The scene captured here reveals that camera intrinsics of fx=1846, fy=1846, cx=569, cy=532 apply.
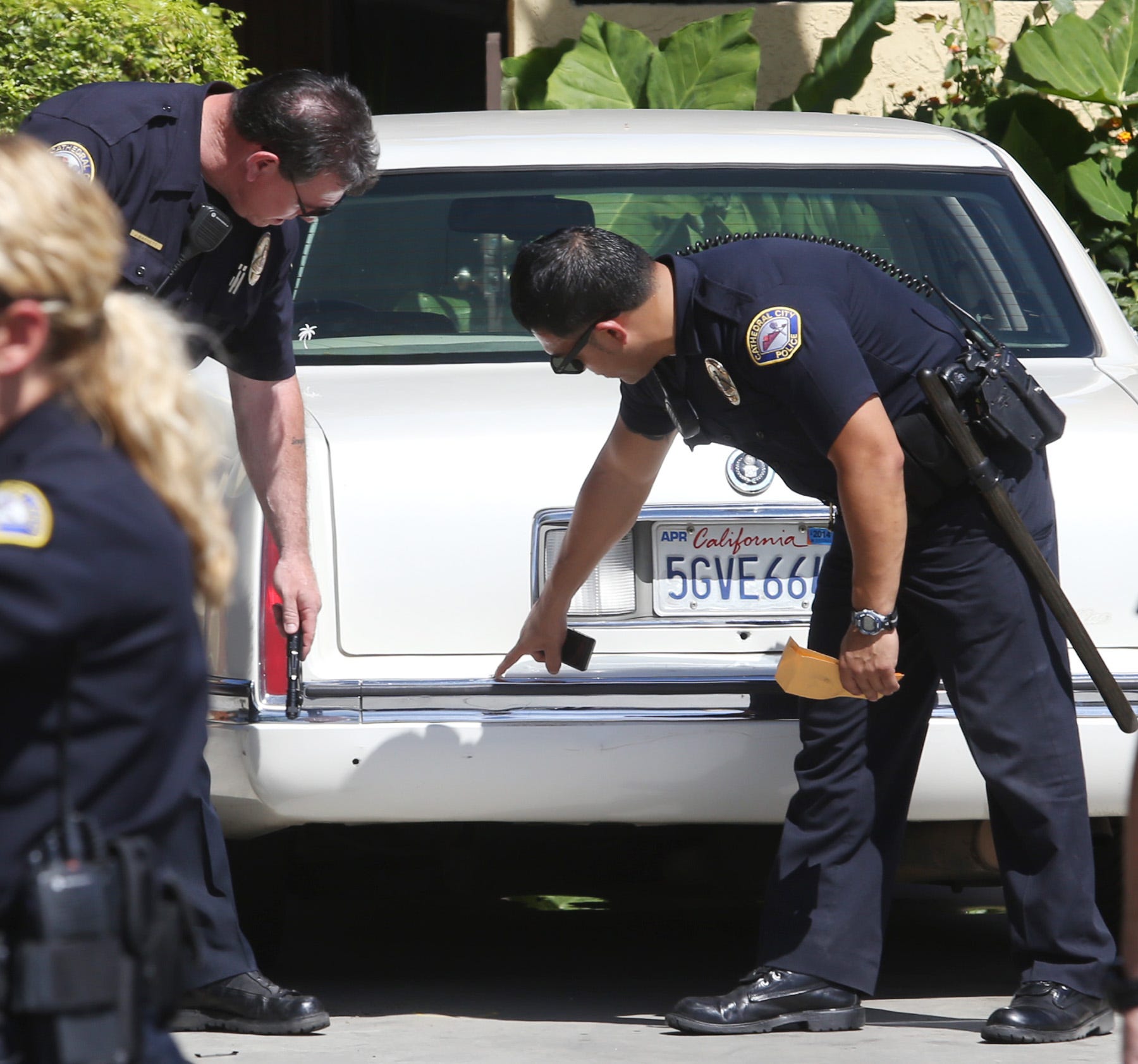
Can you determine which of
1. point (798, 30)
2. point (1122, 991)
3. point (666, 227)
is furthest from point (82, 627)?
point (798, 30)

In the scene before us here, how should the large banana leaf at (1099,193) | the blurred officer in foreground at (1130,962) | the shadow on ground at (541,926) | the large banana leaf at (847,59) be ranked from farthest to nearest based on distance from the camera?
the large banana leaf at (847,59), the large banana leaf at (1099,193), the shadow on ground at (541,926), the blurred officer in foreground at (1130,962)

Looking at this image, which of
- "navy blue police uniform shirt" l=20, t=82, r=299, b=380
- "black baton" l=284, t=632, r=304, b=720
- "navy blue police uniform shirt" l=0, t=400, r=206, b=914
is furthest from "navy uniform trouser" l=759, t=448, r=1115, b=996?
"navy blue police uniform shirt" l=0, t=400, r=206, b=914

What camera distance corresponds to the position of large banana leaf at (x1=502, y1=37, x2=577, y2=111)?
28.3 ft

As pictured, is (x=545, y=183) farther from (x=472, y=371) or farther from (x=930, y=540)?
(x=930, y=540)

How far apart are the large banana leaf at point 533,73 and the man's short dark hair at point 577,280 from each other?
18.0ft

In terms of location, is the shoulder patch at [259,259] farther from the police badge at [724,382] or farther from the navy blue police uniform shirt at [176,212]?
the police badge at [724,382]

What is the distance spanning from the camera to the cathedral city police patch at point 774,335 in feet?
10.5

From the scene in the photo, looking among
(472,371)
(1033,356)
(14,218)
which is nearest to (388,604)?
(472,371)

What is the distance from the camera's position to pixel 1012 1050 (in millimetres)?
3389

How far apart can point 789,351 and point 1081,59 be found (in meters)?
5.34

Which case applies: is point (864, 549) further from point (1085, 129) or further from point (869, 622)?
point (1085, 129)

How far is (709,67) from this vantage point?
27.7 feet

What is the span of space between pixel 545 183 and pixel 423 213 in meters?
0.30

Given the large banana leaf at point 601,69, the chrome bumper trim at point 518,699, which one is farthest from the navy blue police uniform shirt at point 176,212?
the large banana leaf at point 601,69
